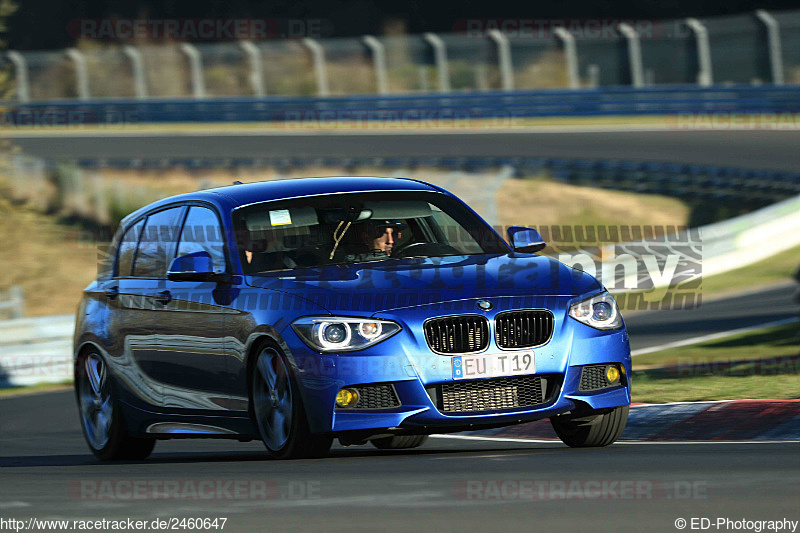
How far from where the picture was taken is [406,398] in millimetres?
7270

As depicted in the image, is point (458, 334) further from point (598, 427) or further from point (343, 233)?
point (343, 233)

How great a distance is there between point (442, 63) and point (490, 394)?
3383 centimetres

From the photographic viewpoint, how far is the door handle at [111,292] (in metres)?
9.50

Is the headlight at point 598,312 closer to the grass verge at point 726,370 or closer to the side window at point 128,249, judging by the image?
the grass verge at point 726,370

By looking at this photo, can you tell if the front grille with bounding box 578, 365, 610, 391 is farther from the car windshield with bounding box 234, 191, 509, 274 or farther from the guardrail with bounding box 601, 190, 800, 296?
the guardrail with bounding box 601, 190, 800, 296

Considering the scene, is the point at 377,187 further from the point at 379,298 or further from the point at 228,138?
the point at 228,138

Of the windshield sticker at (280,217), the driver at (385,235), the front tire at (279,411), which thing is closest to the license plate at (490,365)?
the front tire at (279,411)

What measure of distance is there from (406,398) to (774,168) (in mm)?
20585

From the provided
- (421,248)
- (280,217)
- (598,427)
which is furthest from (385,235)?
(598,427)

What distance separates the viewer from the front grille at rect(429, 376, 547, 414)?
288 inches

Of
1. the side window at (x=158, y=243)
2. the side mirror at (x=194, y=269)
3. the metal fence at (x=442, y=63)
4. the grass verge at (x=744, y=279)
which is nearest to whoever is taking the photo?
the side mirror at (x=194, y=269)

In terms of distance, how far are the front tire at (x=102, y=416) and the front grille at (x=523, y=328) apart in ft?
10.4

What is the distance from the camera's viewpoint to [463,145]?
32.5 m

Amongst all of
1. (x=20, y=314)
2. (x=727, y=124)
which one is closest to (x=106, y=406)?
(x=20, y=314)
